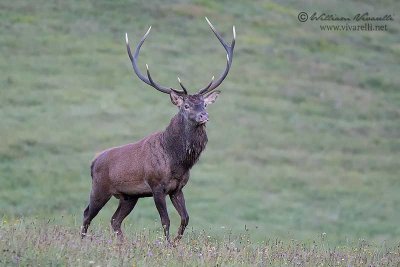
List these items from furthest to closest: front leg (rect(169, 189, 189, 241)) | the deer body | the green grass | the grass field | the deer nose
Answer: the grass field, the deer body, the deer nose, front leg (rect(169, 189, 189, 241)), the green grass

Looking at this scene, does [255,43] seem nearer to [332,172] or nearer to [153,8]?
[153,8]

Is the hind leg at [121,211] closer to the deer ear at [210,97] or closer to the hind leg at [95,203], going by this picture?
the hind leg at [95,203]

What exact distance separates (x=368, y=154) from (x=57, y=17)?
1569 centimetres

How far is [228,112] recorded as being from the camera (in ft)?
113

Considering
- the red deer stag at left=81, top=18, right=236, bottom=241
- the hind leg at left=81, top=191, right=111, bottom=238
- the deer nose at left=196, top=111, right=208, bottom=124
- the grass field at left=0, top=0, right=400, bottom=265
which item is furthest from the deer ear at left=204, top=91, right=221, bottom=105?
the grass field at left=0, top=0, right=400, bottom=265

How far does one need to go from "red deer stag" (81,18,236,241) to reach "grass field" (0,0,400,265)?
449 cm

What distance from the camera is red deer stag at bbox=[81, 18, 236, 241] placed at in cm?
1223

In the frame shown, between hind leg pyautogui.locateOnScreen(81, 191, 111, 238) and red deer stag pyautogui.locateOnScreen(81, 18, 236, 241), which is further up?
red deer stag pyautogui.locateOnScreen(81, 18, 236, 241)

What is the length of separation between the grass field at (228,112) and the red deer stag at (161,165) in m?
4.49

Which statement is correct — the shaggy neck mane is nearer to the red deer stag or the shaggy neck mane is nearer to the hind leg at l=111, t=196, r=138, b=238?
the red deer stag

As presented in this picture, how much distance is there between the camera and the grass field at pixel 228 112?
2611 centimetres

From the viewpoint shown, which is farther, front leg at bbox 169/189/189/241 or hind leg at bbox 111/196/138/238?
hind leg at bbox 111/196/138/238

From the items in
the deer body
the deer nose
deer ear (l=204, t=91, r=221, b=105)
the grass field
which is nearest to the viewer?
the deer nose

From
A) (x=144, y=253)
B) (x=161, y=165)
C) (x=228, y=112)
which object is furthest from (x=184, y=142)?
(x=228, y=112)
